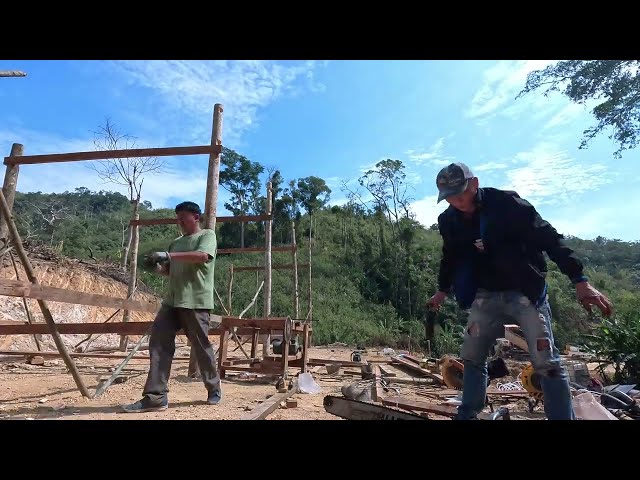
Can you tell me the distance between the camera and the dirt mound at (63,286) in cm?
1134

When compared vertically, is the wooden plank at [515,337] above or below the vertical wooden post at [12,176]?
below

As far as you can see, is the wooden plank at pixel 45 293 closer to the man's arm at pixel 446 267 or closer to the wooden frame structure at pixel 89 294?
the wooden frame structure at pixel 89 294

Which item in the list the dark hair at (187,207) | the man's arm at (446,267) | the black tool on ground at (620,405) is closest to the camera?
the man's arm at (446,267)

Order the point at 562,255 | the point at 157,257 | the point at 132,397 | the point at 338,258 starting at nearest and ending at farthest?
the point at 562,255 → the point at 157,257 → the point at 132,397 → the point at 338,258

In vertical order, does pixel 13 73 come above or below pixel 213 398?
above

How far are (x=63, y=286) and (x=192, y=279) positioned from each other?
1209 cm

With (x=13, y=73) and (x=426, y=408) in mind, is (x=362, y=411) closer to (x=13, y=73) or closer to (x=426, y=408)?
(x=426, y=408)

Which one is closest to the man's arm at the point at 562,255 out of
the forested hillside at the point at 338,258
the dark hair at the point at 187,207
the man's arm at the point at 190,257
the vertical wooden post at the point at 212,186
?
the man's arm at the point at 190,257

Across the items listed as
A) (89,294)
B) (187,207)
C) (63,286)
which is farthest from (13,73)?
(63,286)

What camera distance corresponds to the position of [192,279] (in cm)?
385

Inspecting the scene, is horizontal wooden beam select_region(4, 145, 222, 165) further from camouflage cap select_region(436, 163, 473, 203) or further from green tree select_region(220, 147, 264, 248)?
green tree select_region(220, 147, 264, 248)

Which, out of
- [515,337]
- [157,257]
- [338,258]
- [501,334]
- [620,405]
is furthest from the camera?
[338,258]
